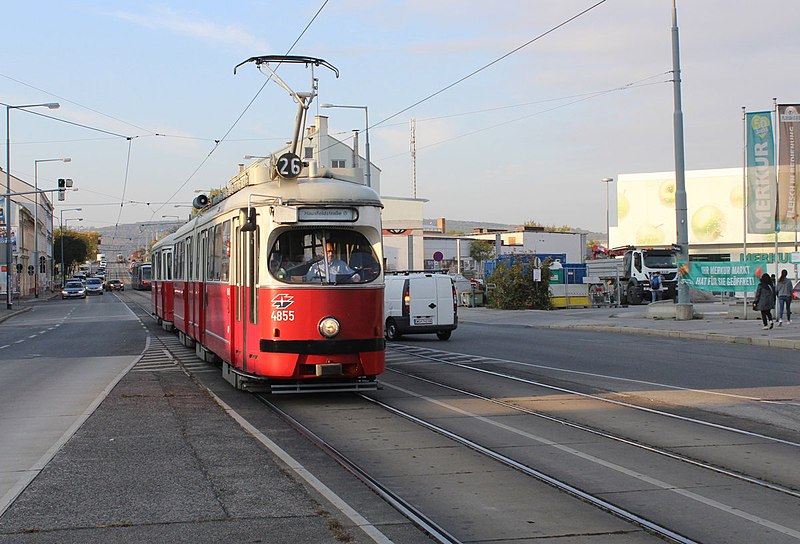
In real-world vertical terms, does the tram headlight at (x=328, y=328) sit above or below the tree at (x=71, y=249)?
below

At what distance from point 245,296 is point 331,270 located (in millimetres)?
1361

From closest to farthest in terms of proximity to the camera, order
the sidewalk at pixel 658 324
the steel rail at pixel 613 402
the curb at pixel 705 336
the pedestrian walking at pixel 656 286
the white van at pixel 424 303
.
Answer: the steel rail at pixel 613 402, the curb at pixel 705 336, the sidewalk at pixel 658 324, the white van at pixel 424 303, the pedestrian walking at pixel 656 286

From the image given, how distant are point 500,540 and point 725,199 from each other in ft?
264

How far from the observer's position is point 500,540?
19.9 ft

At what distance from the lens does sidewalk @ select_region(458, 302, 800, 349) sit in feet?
77.6

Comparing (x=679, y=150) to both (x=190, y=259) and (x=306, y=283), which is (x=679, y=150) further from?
(x=306, y=283)

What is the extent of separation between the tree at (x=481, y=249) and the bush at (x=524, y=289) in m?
54.3

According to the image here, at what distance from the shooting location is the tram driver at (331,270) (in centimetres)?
1212

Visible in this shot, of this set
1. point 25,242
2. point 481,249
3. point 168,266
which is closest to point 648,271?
point 168,266

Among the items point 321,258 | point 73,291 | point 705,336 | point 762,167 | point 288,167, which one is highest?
point 762,167

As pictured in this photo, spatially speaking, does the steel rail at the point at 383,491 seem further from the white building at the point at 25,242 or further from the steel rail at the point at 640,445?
the white building at the point at 25,242

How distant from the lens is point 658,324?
29.3 meters

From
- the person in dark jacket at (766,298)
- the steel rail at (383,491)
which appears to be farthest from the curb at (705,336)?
the steel rail at (383,491)

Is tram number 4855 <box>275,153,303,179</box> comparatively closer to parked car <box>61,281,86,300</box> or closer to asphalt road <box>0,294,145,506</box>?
asphalt road <box>0,294,145,506</box>
